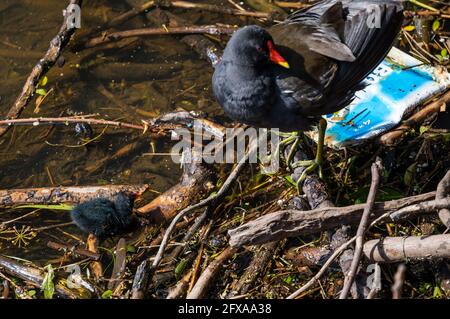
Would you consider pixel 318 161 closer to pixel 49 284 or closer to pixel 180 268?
pixel 180 268

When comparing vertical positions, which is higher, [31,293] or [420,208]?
[420,208]

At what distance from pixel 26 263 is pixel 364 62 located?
1961 mm

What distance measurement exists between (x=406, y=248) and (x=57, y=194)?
6.12 ft

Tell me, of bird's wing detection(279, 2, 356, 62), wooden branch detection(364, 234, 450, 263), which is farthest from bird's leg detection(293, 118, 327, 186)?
wooden branch detection(364, 234, 450, 263)

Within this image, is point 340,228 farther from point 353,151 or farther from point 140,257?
point 140,257

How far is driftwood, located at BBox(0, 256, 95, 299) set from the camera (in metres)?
3.36

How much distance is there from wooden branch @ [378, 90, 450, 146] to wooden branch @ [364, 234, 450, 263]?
2.79 feet

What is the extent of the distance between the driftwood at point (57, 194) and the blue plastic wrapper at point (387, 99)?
3.79 feet

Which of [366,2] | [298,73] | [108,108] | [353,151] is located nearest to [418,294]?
[353,151]

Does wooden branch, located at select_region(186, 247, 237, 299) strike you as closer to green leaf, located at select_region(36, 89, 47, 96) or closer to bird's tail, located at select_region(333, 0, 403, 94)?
bird's tail, located at select_region(333, 0, 403, 94)

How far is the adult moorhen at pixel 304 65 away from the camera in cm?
334

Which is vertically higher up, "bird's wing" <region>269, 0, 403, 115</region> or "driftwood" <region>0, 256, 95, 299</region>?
"bird's wing" <region>269, 0, 403, 115</region>

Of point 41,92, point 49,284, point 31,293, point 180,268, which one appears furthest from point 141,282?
point 41,92

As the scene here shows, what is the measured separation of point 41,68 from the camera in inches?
169
